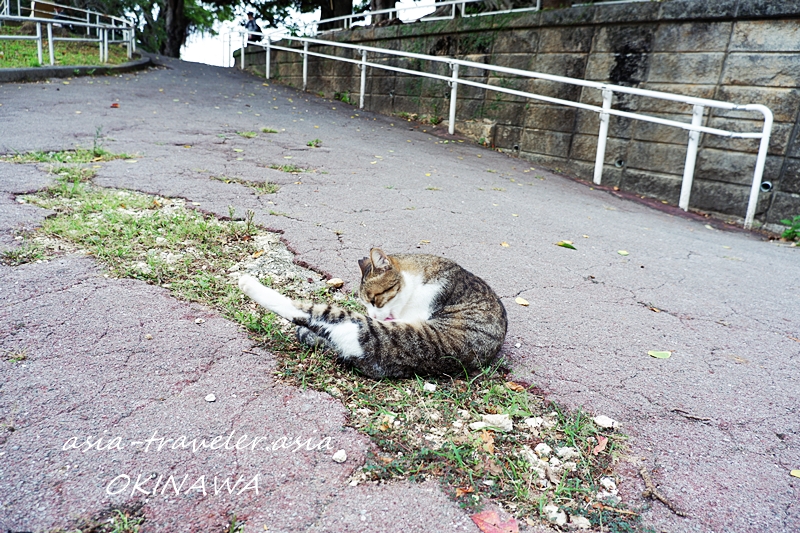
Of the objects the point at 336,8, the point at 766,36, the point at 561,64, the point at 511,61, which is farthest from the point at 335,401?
the point at 336,8

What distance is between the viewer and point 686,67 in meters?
6.79

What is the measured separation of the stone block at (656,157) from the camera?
6.84 metres

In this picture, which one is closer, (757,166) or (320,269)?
(320,269)

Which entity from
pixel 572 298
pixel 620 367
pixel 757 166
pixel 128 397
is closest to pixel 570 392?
pixel 620 367

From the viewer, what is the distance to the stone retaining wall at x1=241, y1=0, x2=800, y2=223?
19.9 feet

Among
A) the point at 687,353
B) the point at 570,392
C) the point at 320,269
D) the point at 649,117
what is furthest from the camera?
the point at 649,117

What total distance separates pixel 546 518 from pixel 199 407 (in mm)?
1228

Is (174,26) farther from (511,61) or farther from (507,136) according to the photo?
(507,136)

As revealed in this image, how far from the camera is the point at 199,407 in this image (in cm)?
201

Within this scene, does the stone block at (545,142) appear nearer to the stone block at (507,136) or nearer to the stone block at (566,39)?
the stone block at (507,136)

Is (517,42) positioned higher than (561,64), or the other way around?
(517,42)

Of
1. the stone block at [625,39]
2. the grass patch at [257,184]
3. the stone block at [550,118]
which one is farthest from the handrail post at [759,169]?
the grass patch at [257,184]

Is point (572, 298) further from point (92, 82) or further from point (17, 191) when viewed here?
point (92, 82)

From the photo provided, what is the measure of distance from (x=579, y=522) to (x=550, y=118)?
7.44 m
